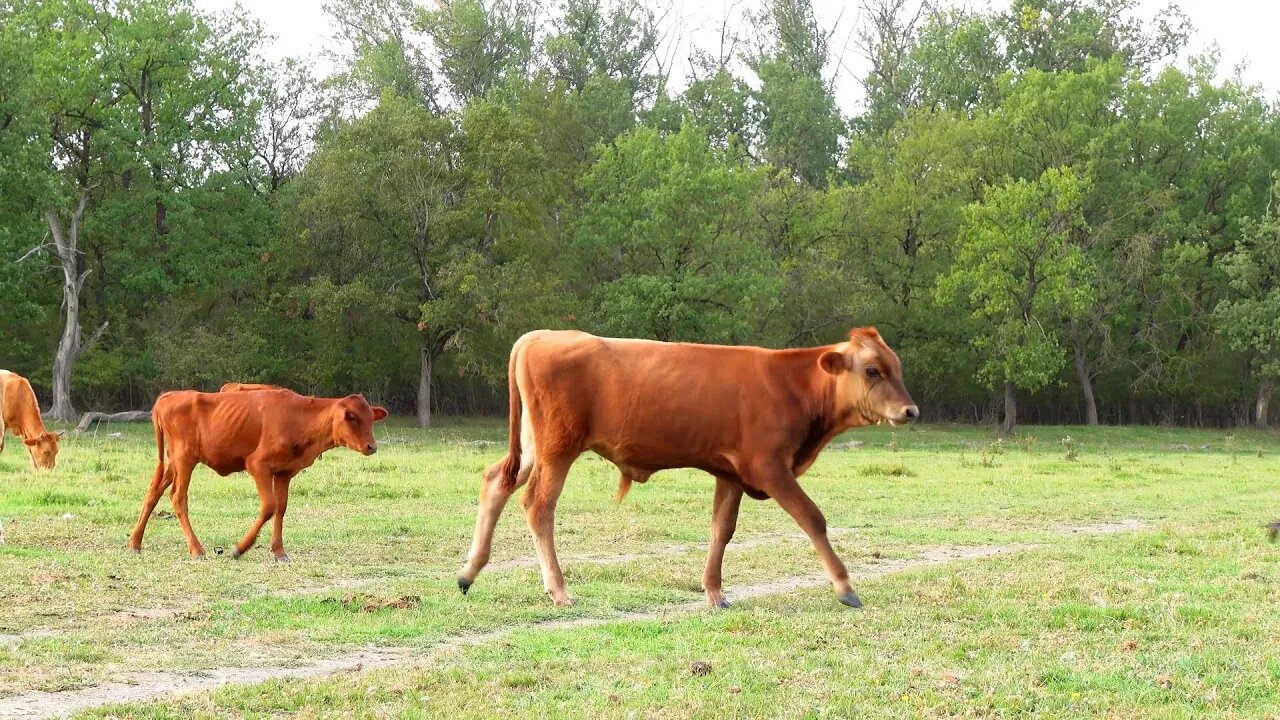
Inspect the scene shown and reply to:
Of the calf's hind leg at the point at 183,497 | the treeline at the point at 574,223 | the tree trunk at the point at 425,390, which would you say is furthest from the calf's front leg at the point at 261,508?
the tree trunk at the point at 425,390

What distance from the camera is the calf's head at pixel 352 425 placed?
12844mm

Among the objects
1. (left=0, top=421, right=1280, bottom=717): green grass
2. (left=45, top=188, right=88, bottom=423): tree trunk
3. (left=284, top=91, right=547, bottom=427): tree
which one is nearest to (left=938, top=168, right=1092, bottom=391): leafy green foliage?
(left=284, top=91, right=547, bottom=427): tree

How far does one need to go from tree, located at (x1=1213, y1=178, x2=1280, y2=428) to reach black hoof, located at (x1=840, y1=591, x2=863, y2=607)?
47209 millimetres

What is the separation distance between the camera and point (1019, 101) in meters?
54.5

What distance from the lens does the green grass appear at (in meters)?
6.54

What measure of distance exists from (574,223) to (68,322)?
17.9 metres

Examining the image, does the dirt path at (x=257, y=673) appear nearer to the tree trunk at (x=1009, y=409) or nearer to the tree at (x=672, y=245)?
the tree at (x=672, y=245)

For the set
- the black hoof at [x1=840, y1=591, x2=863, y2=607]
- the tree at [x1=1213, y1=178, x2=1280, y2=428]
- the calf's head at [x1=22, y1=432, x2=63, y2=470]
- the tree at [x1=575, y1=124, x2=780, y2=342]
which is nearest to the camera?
the black hoof at [x1=840, y1=591, x2=863, y2=607]

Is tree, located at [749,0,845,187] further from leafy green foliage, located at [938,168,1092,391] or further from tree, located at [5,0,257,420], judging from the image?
tree, located at [5,0,257,420]

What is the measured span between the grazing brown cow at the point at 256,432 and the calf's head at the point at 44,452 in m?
9.96

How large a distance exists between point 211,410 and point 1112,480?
56.1ft

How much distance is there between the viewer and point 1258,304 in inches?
2084

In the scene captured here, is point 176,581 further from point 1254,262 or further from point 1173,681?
point 1254,262

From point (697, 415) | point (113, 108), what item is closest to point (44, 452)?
point (697, 415)
